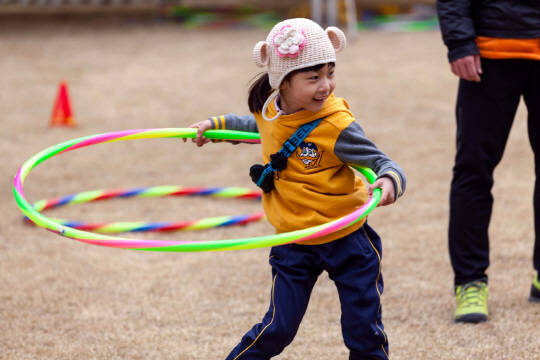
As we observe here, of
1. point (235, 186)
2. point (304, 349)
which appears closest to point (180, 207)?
point (235, 186)

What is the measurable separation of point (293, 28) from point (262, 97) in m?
0.38

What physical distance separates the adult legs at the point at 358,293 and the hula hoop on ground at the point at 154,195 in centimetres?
227

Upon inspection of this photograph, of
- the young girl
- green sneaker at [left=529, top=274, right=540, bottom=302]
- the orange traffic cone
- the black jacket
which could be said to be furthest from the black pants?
the orange traffic cone

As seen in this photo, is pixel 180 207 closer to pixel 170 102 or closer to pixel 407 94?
pixel 170 102

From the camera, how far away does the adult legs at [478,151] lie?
324cm

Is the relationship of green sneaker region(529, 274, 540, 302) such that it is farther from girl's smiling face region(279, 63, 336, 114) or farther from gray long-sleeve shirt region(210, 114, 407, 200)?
girl's smiling face region(279, 63, 336, 114)

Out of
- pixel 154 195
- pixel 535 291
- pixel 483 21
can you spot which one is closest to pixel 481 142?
pixel 483 21

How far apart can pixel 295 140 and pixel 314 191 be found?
7.8 inches

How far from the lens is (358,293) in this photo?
256cm

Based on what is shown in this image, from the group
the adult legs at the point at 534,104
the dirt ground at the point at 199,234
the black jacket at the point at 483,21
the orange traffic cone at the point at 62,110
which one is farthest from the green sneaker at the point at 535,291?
the orange traffic cone at the point at 62,110

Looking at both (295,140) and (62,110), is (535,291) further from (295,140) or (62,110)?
(62,110)

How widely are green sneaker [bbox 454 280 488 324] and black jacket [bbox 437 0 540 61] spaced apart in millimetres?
1125

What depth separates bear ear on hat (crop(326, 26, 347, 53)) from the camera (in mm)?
2535

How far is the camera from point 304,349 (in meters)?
3.23
